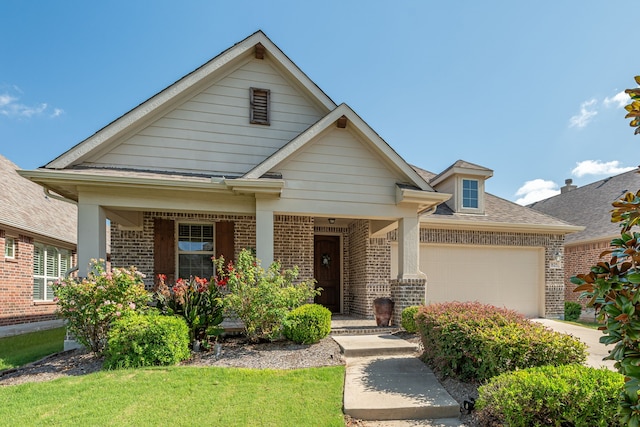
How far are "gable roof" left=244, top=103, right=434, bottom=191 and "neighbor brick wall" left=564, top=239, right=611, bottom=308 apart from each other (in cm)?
995

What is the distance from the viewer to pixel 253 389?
179 inches

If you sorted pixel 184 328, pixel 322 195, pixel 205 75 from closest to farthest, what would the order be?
pixel 184 328, pixel 322 195, pixel 205 75

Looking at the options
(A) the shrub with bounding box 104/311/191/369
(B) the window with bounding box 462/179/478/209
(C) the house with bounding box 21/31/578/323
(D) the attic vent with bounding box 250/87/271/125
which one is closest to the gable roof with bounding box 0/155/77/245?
(C) the house with bounding box 21/31/578/323

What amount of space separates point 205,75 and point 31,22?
5.37 meters

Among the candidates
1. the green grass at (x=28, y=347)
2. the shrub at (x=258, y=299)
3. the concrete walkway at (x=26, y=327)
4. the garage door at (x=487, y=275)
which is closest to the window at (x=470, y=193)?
the garage door at (x=487, y=275)

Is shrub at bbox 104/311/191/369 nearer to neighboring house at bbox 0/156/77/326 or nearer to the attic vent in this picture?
the attic vent

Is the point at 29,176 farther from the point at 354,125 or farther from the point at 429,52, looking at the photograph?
the point at 429,52

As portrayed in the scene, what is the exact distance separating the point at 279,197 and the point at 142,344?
3.61 meters

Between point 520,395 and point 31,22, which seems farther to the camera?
point 31,22

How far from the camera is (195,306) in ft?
20.7

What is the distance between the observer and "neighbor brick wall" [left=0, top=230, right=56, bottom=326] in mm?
10289

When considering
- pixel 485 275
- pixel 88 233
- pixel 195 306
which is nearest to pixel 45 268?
pixel 88 233

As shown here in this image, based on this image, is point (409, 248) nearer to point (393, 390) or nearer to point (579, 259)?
point (393, 390)

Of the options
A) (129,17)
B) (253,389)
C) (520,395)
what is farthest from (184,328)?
(129,17)
